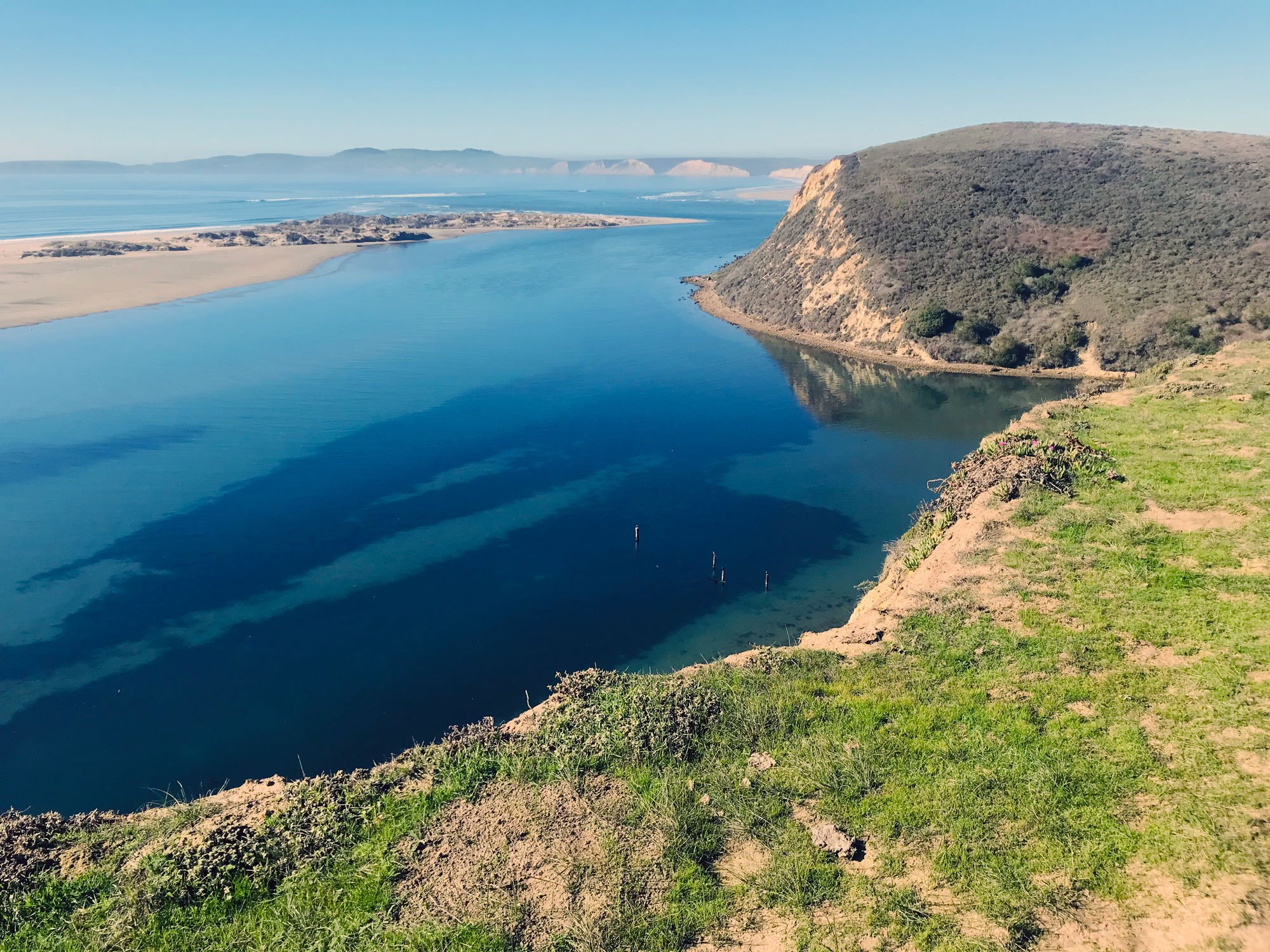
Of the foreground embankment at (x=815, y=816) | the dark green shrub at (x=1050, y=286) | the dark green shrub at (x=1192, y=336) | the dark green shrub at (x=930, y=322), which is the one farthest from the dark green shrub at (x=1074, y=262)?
the foreground embankment at (x=815, y=816)

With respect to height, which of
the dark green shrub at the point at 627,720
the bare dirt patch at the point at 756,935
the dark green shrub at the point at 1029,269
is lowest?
the bare dirt patch at the point at 756,935

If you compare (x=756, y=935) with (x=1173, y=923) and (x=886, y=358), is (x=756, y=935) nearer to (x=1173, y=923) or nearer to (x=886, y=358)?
(x=1173, y=923)

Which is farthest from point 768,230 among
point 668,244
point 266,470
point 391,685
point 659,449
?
point 391,685

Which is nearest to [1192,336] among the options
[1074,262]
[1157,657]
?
[1074,262]

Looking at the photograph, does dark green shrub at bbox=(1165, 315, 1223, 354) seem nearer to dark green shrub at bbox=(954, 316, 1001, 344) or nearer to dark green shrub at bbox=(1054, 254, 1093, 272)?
dark green shrub at bbox=(1054, 254, 1093, 272)

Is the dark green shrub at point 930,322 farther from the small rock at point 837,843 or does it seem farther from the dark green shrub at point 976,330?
the small rock at point 837,843

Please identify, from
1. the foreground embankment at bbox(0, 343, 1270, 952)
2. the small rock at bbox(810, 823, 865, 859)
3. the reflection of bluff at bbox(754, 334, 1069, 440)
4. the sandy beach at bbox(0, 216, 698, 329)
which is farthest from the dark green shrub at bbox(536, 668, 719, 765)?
the sandy beach at bbox(0, 216, 698, 329)
